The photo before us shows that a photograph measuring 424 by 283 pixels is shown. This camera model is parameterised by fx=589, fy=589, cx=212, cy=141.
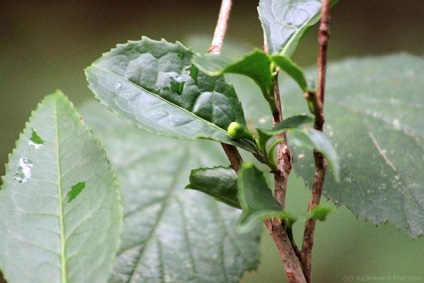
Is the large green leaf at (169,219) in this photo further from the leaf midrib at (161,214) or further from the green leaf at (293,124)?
the green leaf at (293,124)

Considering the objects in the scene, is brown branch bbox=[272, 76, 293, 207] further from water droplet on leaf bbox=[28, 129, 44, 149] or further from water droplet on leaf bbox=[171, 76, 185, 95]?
water droplet on leaf bbox=[28, 129, 44, 149]

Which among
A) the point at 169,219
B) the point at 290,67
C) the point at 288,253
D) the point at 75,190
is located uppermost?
the point at 290,67

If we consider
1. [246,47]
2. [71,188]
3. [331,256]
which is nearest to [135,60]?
[71,188]

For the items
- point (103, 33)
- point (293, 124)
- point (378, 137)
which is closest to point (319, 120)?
point (293, 124)

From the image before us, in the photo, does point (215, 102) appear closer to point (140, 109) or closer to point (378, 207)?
point (140, 109)

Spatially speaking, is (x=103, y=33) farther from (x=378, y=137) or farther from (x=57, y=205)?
(x=57, y=205)
